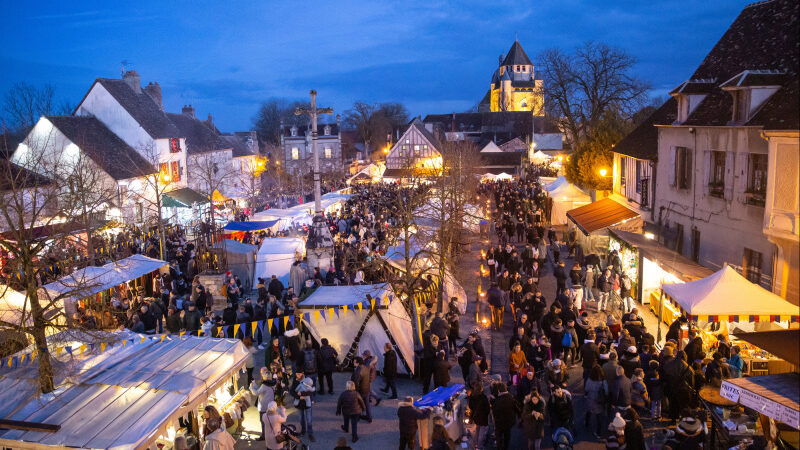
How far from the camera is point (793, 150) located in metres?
9.86

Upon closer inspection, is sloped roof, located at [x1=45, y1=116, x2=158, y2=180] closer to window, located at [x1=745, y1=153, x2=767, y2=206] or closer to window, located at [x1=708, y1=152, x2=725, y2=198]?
window, located at [x1=708, y1=152, x2=725, y2=198]

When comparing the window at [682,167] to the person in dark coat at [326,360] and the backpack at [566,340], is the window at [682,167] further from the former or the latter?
the person in dark coat at [326,360]

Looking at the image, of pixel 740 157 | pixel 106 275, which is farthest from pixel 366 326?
pixel 740 157

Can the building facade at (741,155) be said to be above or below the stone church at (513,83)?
below

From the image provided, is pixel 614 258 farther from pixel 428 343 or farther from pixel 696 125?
pixel 428 343

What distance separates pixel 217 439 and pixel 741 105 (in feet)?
40.2

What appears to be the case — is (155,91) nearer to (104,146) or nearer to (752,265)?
(104,146)

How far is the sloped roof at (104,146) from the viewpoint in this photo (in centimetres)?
3020

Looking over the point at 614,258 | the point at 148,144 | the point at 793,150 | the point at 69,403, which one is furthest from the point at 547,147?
the point at 69,403

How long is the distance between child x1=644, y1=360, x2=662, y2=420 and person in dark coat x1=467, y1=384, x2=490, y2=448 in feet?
9.72

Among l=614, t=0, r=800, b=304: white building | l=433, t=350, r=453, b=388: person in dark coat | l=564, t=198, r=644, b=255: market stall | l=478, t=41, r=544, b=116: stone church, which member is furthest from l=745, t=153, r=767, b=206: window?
l=478, t=41, r=544, b=116: stone church

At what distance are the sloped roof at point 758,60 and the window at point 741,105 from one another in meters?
0.34

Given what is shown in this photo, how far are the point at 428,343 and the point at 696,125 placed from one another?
9015 millimetres

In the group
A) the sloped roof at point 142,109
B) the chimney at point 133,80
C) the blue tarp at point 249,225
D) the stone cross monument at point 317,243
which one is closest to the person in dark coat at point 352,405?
the stone cross monument at point 317,243
